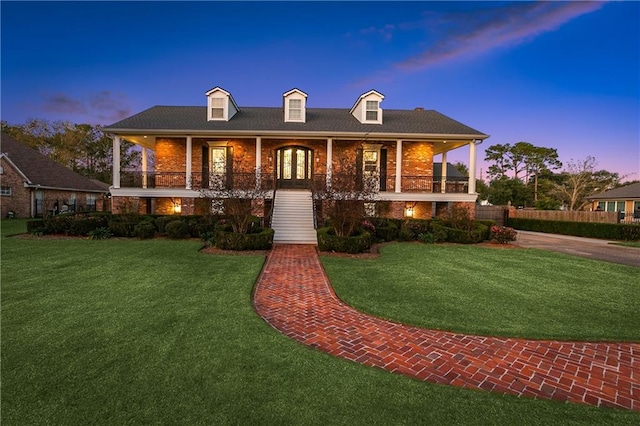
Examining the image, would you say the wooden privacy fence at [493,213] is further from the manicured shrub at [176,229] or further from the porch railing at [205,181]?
the manicured shrub at [176,229]

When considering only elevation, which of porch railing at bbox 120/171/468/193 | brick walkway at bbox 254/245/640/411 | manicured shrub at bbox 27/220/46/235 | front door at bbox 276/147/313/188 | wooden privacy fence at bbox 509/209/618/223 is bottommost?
brick walkway at bbox 254/245/640/411

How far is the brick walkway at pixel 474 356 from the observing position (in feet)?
9.66

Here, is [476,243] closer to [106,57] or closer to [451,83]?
[451,83]

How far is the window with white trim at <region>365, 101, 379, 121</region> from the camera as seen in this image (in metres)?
17.0

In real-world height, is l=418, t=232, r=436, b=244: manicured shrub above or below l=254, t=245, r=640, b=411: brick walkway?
above

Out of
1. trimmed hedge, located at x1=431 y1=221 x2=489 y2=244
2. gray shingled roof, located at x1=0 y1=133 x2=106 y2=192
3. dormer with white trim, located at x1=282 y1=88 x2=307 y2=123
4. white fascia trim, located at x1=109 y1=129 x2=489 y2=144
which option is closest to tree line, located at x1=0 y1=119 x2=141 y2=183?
gray shingled roof, located at x1=0 y1=133 x2=106 y2=192

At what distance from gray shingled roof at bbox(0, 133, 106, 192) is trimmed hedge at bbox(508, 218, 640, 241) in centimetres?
3659

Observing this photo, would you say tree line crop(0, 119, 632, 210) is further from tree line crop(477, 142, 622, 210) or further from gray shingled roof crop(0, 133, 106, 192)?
gray shingled roof crop(0, 133, 106, 192)

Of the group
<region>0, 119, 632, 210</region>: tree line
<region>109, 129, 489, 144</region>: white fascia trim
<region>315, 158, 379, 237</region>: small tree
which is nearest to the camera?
<region>315, 158, 379, 237</region>: small tree

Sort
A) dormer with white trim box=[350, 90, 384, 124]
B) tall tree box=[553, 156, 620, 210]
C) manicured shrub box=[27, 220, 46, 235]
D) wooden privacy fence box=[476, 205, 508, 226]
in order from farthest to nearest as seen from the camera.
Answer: tall tree box=[553, 156, 620, 210]
wooden privacy fence box=[476, 205, 508, 226]
dormer with white trim box=[350, 90, 384, 124]
manicured shrub box=[27, 220, 46, 235]

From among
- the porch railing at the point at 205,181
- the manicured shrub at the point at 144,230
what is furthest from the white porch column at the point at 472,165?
the manicured shrub at the point at 144,230

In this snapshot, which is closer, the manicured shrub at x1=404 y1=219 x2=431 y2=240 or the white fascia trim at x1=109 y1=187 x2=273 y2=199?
the manicured shrub at x1=404 y1=219 x2=431 y2=240

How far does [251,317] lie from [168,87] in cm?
2546

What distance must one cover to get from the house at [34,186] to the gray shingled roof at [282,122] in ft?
37.3
